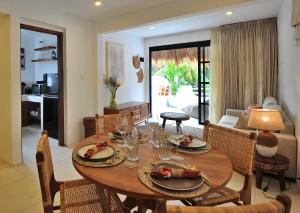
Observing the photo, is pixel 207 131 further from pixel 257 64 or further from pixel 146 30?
pixel 146 30

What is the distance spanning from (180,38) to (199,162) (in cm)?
487

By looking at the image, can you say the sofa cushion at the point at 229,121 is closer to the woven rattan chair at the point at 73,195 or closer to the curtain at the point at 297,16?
the curtain at the point at 297,16

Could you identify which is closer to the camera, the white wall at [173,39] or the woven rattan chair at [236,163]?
the woven rattan chair at [236,163]

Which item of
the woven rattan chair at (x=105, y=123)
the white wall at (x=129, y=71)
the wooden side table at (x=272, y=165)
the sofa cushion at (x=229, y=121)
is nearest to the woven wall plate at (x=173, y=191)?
the woven rattan chair at (x=105, y=123)

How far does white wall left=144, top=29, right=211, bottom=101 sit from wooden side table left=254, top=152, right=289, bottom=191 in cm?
360

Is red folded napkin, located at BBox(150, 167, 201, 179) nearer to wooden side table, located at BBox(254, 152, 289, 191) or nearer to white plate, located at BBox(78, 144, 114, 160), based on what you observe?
white plate, located at BBox(78, 144, 114, 160)

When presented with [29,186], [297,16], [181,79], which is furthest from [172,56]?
[29,186]

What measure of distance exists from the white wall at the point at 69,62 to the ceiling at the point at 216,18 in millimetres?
1437

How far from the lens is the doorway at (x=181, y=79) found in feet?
18.2

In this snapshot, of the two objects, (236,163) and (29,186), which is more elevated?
(236,163)

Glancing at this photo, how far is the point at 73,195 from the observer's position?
147 centimetres

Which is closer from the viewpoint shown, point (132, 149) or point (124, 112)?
point (132, 149)

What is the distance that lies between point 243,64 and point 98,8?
3301mm

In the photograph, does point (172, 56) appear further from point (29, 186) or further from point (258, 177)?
point (29, 186)
